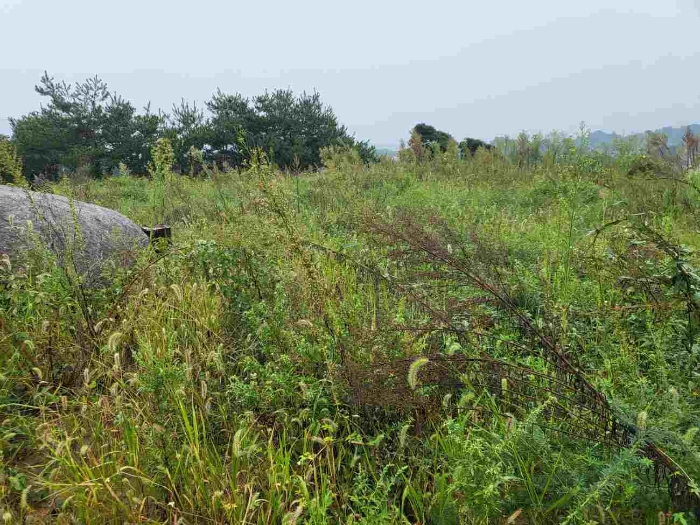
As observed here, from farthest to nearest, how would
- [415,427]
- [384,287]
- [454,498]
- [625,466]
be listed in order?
[384,287] → [415,427] → [454,498] → [625,466]

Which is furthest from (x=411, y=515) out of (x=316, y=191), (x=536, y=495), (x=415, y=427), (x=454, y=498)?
(x=316, y=191)

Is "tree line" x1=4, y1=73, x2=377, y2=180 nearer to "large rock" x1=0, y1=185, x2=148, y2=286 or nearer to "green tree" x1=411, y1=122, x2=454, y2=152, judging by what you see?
"green tree" x1=411, y1=122, x2=454, y2=152

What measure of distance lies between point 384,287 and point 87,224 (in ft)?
9.35

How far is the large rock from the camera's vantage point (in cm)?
350

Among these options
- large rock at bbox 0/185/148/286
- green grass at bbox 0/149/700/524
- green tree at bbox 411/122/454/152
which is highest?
green tree at bbox 411/122/454/152

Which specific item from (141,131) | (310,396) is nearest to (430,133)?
(141,131)

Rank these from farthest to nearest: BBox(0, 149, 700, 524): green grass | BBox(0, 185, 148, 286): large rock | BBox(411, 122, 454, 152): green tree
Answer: BBox(411, 122, 454, 152): green tree
BBox(0, 185, 148, 286): large rock
BBox(0, 149, 700, 524): green grass

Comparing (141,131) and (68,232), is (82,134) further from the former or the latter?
(68,232)

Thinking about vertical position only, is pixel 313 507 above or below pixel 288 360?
below

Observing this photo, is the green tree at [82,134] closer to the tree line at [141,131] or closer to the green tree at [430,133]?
the tree line at [141,131]

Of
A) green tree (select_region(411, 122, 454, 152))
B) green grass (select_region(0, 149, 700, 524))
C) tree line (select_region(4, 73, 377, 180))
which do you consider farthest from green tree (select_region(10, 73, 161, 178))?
green grass (select_region(0, 149, 700, 524))

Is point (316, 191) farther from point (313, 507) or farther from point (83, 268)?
point (313, 507)

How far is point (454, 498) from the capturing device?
1673mm

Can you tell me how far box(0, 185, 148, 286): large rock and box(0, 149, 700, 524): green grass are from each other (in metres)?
0.24
